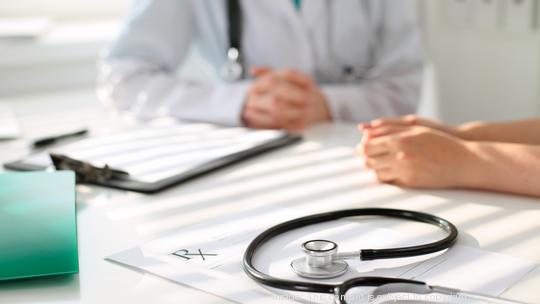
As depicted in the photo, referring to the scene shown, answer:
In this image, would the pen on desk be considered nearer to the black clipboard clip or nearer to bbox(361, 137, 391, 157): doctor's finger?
the black clipboard clip

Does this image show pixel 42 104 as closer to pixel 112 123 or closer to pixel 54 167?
pixel 112 123

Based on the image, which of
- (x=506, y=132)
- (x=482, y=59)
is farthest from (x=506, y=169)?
(x=482, y=59)

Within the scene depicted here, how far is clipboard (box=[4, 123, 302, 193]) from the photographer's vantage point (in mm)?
1015

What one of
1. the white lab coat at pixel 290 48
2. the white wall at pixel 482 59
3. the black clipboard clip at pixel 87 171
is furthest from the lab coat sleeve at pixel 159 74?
the white wall at pixel 482 59

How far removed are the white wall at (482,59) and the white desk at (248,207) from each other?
868 mm

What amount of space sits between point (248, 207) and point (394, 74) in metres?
0.76

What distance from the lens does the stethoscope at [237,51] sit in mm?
1536

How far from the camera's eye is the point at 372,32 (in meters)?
1.60

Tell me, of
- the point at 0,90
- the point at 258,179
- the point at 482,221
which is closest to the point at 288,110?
the point at 258,179

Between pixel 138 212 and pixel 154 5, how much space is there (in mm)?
715

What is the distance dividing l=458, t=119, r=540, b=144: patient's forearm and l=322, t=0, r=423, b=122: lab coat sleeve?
46cm

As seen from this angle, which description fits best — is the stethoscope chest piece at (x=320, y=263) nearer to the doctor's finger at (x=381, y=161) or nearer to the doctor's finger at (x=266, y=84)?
the doctor's finger at (x=381, y=161)

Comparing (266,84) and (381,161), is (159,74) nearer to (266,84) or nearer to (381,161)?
(266,84)

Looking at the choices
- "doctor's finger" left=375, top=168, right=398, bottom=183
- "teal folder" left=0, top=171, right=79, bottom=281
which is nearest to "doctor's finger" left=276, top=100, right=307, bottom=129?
"doctor's finger" left=375, top=168, right=398, bottom=183
